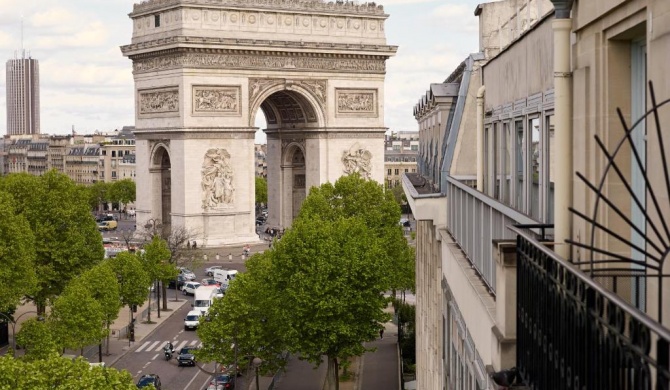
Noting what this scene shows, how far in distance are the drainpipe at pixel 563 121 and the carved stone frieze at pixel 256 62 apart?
67.8 m

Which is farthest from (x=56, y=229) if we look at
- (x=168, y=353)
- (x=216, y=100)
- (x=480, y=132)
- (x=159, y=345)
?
(x=480, y=132)

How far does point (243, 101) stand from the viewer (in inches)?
2980

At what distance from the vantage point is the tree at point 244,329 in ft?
133

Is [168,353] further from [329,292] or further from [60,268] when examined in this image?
[60,268]

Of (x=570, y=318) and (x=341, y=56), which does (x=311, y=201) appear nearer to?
(x=341, y=56)

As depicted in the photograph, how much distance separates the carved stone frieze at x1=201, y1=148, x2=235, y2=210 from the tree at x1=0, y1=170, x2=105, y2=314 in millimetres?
17837

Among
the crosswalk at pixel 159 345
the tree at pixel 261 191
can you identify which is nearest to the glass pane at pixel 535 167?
the crosswalk at pixel 159 345

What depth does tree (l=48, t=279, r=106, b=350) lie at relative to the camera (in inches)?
1750

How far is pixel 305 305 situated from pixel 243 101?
36.2m

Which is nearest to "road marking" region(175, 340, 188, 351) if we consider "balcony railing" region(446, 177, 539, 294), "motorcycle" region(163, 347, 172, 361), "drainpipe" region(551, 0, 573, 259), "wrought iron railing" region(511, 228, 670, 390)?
"motorcycle" region(163, 347, 172, 361)

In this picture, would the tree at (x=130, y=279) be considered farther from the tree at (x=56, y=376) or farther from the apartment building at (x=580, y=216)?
the apartment building at (x=580, y=216)

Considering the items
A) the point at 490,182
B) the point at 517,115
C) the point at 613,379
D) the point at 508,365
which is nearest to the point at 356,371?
the point at 490,182

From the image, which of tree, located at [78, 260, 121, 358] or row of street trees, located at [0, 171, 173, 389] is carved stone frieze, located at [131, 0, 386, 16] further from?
tree, located at [78, 260, 121, 358]

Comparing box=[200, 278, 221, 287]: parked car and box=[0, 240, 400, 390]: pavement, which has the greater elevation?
box=[200, 278, 221, 287]: parked car
